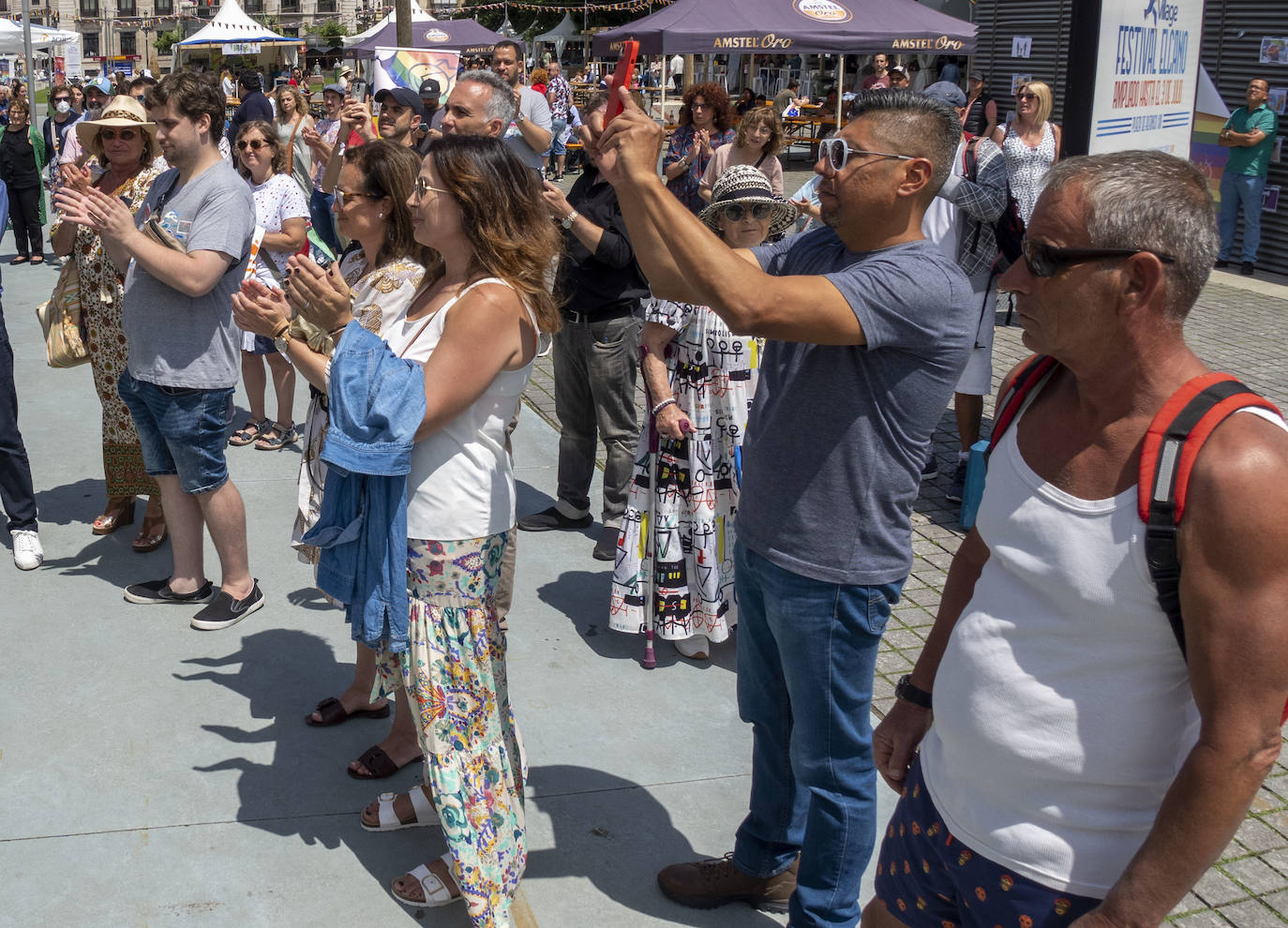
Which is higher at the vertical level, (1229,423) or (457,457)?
(1229,423)

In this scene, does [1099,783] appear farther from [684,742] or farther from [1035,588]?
[684,742]

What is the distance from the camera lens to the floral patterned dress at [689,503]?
4.15 m

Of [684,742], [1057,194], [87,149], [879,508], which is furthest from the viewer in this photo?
[87,149]

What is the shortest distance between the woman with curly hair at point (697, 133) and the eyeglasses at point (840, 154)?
6.18m

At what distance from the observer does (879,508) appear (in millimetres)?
2492

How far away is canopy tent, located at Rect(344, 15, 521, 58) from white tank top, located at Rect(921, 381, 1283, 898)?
20826mm

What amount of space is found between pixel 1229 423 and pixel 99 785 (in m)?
3.19

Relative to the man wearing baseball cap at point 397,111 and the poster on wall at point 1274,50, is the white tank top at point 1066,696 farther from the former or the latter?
the poster on wall at point 1274,50

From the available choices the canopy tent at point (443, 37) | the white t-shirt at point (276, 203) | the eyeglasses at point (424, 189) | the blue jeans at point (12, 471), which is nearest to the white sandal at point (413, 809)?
the eyeglasses at point (424, 189)

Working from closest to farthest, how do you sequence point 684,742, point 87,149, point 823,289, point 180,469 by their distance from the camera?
1. point 823,289
2. point 684,742
3. point 180,469
4. point 87,149

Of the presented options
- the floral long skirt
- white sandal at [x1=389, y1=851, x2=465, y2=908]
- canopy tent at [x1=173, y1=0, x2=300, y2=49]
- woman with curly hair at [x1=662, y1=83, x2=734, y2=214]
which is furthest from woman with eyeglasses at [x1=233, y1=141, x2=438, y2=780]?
canopy tent at [x1=173, y1=0, x2=300, y2=49]

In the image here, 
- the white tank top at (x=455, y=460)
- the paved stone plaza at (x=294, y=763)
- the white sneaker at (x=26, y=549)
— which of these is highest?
the white tank top at (x=455, y=460)

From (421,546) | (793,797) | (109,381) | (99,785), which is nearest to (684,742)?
(793,797)

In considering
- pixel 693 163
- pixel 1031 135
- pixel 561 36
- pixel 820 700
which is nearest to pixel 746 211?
pixel 820 700
